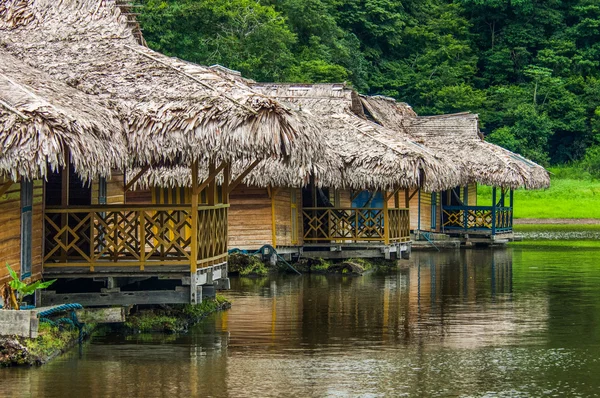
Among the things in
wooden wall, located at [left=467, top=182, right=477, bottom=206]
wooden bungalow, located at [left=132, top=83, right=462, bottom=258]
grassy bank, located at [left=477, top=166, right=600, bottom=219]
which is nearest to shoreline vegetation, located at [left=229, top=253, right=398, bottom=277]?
wooden bungalow, located at [left=132, top=83, right=462, bottom=258]

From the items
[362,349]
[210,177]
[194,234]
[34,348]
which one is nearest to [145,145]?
[210,177]

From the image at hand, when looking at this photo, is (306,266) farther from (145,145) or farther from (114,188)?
(145,145)

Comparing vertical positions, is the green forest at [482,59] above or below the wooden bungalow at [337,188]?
above

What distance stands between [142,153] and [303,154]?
7.43ft

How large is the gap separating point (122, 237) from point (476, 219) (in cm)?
2105

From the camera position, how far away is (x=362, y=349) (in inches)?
584

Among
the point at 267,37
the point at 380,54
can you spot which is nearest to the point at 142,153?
the point at 267,37

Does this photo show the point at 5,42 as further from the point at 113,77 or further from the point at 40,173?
the point at 40,173

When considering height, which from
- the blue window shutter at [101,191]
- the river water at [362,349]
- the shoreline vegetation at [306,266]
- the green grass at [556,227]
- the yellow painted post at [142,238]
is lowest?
the river water at [362,349]

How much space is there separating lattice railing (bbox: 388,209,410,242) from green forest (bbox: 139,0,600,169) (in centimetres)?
2150

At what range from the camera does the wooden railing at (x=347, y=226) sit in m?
26.4

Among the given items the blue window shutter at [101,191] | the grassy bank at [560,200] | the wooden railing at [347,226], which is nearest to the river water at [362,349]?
the blue window shutter at [101,191]

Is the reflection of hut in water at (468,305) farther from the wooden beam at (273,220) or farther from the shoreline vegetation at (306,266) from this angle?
the wooden beam at (273,220)

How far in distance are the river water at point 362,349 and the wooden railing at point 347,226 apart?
304 centimetres
